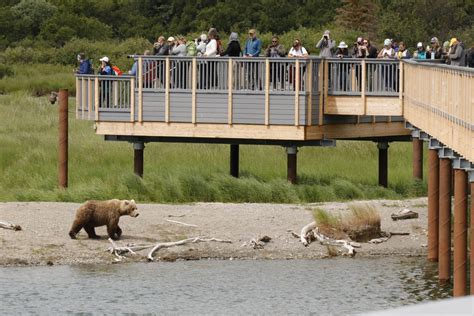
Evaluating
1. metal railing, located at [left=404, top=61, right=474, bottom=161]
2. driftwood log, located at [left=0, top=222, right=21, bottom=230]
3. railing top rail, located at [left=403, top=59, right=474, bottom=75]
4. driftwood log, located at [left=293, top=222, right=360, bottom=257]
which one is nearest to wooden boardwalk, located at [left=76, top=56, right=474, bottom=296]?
railing top rail, located at [left=403, top=59, right=474, bottom=75]

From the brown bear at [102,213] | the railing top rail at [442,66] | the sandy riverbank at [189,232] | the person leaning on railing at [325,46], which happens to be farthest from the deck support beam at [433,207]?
the person leaning on railing at [325,46]

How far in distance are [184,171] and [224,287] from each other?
426 inches

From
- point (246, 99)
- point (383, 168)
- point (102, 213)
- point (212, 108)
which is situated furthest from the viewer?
point (383, 168)

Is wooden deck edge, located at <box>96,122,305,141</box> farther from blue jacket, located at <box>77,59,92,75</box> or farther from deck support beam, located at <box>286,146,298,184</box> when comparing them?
blue jacket, located at <box>77,59,92,75</box>

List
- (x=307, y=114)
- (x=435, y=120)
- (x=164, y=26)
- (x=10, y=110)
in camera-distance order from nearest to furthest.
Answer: (x=435, y=120)
(x=307, y=114)
(x=10, y=110)
(x=164, y=26)

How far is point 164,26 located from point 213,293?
5968 cm

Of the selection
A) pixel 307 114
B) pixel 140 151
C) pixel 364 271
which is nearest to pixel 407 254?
pixel 364 271

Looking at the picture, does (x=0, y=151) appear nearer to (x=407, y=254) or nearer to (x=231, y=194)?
(x=231, y=194)

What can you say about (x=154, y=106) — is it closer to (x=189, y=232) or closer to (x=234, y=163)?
(x=234, y=163)

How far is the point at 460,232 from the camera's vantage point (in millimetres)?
24031

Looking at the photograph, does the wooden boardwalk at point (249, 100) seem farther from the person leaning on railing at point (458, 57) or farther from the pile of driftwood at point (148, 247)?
the pile of driftwood at point (148, 247)

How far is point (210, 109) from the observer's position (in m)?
33.6

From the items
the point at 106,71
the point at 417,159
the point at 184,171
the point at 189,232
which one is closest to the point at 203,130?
the point at 184,171

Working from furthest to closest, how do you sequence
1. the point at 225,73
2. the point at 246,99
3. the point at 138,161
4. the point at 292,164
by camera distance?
the point at 138,161
the point at 292,164
the point at 225,73
the point at 246,99
